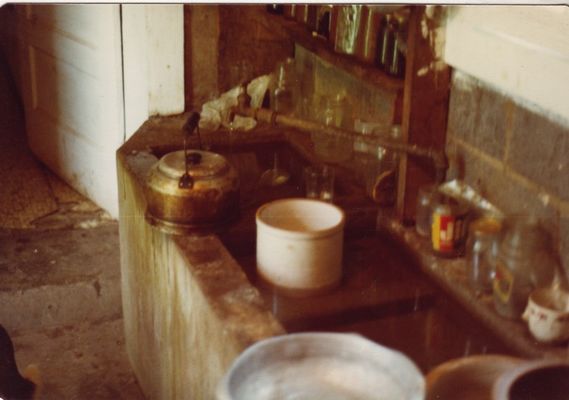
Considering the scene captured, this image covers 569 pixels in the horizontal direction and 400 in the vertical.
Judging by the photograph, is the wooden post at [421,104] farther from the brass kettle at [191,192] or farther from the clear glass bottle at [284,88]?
the clear glass bottle at [284,88]

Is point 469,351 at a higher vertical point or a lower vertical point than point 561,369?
lower

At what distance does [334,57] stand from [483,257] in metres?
1.11

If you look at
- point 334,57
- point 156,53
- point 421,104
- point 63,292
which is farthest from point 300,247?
point 63,292

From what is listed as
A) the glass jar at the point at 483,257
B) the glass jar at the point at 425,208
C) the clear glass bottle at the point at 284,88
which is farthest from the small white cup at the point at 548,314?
the clear glass bottle at the point at 284,88

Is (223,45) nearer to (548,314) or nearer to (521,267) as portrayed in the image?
(521,267)

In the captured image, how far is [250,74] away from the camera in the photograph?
3.63 meters

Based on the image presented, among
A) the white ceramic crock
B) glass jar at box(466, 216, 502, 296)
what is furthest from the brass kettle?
glass jar at box(466, 216, 502, 296)

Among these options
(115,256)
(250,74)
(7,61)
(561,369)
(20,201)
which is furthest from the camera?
(7,61)

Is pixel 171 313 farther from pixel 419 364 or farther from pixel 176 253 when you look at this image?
pixel 419 364

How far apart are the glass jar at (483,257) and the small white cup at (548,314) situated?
0.18m

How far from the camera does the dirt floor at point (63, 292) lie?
3.36 m

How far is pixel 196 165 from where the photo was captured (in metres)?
2.58

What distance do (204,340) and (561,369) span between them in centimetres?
102

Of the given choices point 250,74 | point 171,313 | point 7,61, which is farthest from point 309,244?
point 7,61
